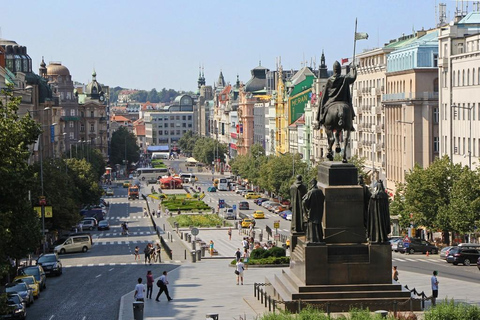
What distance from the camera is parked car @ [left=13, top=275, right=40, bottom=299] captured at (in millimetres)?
50181

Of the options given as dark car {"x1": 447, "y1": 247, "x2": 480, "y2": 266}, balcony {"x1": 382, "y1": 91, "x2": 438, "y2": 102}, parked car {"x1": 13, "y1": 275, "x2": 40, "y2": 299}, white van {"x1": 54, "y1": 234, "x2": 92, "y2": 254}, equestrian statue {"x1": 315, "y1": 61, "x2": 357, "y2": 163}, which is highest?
balcony {"x1": 382, "y1": 91, "x2": 438, "y2": 102}

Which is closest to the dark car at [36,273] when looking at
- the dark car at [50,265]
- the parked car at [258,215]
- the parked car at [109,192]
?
the dark car at [50,265]

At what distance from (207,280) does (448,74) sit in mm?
46053

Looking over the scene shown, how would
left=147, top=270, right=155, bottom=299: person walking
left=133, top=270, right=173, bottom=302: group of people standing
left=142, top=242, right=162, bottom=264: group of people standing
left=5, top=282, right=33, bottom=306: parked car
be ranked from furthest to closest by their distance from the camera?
left=142, top=242, right=162, bottom=264: group of people standing < left=147, top=270, right=155, bottom=299: person walking < left=5, top=282, right=33, bottom=306: parked car < left=133, top=270, right=173, bottom=302: group of people standing

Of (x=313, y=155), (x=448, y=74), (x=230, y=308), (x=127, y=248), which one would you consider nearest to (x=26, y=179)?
(x=230, y=308)

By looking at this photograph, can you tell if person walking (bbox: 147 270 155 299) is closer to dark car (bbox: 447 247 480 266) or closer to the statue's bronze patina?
the statue's bronze patina

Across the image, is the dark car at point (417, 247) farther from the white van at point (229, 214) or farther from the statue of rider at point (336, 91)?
the white van at point (229, 214)

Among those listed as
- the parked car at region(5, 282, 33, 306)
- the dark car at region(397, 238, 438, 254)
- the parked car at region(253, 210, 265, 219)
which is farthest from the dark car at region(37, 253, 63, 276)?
the parked car at region(253, 210, 265, 219)

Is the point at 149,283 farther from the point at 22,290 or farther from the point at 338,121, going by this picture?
the point at 338,121

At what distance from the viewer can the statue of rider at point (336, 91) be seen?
38.4 metres

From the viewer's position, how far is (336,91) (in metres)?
38.7

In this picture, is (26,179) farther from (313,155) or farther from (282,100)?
(282,100)

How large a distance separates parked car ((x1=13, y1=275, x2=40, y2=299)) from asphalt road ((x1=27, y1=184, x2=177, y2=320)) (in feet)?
1.29

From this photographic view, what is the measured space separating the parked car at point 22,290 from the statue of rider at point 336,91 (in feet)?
49.9
